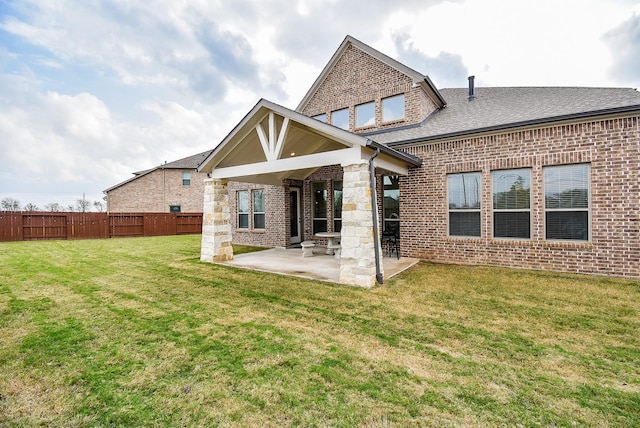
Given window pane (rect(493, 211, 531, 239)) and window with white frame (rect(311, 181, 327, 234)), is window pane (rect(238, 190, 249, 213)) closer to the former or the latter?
window with white frame (rect(311, 181, 327, 234))

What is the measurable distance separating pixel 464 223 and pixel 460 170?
4.94ft

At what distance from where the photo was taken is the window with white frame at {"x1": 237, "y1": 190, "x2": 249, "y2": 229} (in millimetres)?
13008

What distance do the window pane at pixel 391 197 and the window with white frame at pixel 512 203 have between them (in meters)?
2.76

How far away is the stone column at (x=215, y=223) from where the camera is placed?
8.57m

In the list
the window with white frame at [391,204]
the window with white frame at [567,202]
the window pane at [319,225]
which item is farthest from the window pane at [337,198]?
the window with white frame at [567,202]

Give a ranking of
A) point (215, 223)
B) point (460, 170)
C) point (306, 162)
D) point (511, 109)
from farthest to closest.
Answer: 1. point (215, 223)
2. point (511, 109)
3. point (460, 170)
4. point (306, 162)

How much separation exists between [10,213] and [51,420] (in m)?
20.4

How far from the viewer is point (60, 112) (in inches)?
720

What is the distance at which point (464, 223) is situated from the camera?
7.89 meters

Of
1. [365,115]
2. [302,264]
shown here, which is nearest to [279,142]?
[302,264]

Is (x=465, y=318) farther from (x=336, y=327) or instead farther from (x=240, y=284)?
(x=240, y=284)

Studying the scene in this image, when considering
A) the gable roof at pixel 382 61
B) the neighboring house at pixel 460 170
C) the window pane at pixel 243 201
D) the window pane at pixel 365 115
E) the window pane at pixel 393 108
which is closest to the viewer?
the neighboring house at pixel 460 170

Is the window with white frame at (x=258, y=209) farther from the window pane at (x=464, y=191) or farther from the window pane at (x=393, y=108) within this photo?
the window pane at (x=464, y=191)

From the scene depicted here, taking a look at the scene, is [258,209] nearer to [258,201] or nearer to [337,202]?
[258,201]
